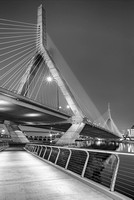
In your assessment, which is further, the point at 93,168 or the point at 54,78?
the point at 54,78

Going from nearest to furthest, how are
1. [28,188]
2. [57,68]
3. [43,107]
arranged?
[28,188], [43,107], [57,68]

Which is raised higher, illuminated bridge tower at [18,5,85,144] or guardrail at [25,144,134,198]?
illuminated bridge tower at [18,5,85,144]

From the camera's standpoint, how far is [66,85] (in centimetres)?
3900

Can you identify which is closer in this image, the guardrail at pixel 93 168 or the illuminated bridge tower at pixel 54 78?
the guardrail at pixel 93 168

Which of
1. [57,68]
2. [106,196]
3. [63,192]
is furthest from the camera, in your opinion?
[57,68]

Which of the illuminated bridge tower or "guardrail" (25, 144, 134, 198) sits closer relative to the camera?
"guardrail" (25, 144, 134, 198)

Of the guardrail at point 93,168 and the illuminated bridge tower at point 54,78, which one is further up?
the illuminated bridge tower at point 54,78

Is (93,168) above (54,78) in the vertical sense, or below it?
below

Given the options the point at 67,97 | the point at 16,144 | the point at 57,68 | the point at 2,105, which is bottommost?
the point at 16,144

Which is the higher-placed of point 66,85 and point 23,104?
point 66,85

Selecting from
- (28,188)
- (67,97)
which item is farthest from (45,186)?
(67,97)

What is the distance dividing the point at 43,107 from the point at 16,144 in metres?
11.4

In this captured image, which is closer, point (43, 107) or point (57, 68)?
point (43, 107)

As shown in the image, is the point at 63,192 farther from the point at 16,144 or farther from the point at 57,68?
the point at 16,144
